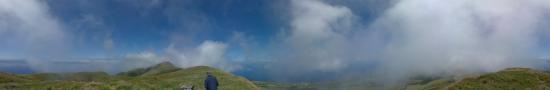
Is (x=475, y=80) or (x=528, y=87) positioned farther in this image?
(x=475, y=80)

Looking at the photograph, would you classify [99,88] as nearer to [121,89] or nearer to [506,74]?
[121,89]

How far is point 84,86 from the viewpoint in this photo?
41062mm

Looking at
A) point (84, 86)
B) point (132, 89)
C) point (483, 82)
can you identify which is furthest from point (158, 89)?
point (483, 82)

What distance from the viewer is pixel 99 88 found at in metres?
39.3

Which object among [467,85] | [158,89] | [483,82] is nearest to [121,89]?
[158,89]

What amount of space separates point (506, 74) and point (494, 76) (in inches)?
111

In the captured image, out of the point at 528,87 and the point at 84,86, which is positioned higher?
the point at 84,86

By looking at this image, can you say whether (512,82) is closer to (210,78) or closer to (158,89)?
(158,89)

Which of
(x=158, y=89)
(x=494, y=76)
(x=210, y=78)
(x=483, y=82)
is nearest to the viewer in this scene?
(x=210, y=78)

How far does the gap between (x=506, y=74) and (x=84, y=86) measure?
81.9 m

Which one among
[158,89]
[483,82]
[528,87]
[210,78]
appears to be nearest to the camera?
[210,78]

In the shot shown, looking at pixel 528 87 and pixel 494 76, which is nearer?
pixel 528 87

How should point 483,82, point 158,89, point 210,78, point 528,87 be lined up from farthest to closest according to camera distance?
point 483,82
point 528,87
point 158,89
point 210,78

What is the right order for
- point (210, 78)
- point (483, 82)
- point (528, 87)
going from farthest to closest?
point (483, 82) < point (528, 87) < point (210, 78)
